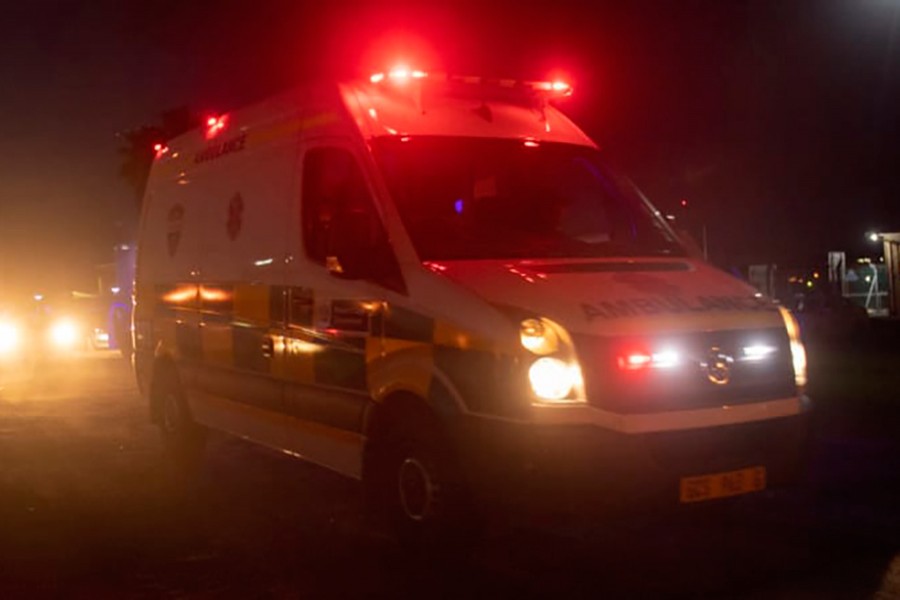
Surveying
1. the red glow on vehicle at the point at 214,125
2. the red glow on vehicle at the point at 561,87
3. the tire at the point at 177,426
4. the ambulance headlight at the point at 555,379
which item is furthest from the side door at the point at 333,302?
the tire at the point at 177,426

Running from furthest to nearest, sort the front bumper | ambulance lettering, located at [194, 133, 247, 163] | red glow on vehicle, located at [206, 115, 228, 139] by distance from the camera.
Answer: red glow on vehicle, located at [206, 115, 228, 139] < ambulance lettering, located at [194, 133, 247, 163] < the front bumper

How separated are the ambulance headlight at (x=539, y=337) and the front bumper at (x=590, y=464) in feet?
1.16

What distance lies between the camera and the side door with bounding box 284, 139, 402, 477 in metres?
5.71

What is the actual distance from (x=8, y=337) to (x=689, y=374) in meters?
19.2

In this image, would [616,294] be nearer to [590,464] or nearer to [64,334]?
[590,464]

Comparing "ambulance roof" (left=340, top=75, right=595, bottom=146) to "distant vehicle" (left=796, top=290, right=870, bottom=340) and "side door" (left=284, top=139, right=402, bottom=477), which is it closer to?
"side door" (left=284, top=139, right=402, bottom=477)

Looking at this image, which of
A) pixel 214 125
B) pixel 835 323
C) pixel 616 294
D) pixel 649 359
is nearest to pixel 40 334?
pixel 214 125

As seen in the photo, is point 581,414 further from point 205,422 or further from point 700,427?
point 205,422

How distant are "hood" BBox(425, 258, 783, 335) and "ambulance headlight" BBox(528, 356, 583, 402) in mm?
176

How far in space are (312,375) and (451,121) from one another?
68.5 inches


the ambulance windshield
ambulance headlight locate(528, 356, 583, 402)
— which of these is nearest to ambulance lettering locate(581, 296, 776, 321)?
ambulance headlight locate(528, 356, 583, 402)

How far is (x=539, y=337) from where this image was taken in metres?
4.86

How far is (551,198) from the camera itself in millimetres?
6531

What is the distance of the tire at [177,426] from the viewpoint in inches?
340
